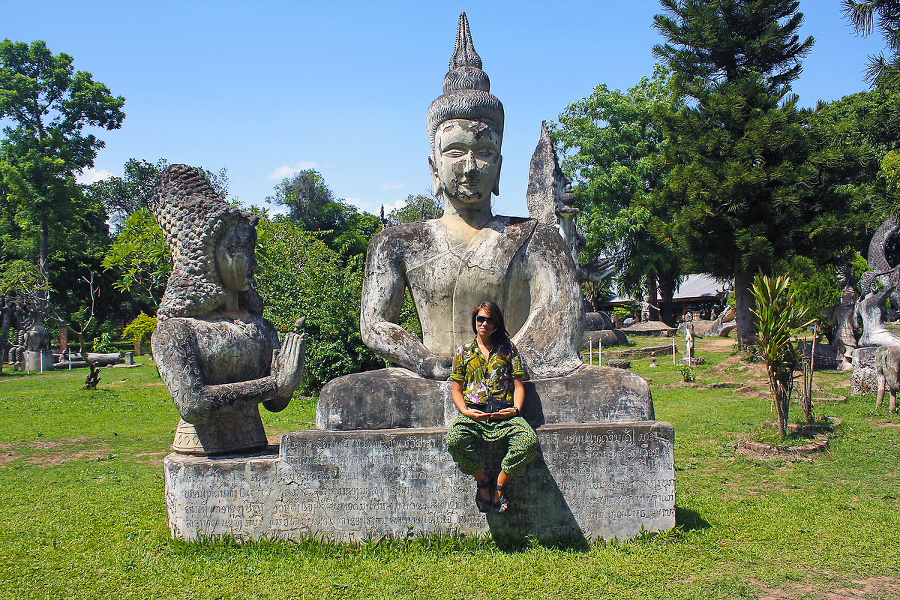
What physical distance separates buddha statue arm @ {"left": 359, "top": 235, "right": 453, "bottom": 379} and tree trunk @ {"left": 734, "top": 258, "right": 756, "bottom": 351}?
16.1 metres

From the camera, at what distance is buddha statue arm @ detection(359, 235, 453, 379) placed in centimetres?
476

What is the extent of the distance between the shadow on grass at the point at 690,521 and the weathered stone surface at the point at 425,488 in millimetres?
520

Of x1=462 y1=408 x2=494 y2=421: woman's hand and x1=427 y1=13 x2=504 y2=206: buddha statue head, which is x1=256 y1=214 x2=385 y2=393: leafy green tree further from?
x1=462 y1=408 x2=494 y2=421: woman's hand

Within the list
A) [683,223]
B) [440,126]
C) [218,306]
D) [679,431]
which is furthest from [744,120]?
[218,306]

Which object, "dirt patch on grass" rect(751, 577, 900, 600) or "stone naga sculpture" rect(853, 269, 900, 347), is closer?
"dirt patch on grass" rect(751, 577, 900, 600)

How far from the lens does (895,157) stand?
56.4 feet

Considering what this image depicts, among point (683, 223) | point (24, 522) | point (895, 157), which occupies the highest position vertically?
point (895, 157)

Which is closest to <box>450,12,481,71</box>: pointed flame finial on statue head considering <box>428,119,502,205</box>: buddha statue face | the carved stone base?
<box>428,119,502,205</box>: buddha statue face

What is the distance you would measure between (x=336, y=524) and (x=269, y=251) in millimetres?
13555

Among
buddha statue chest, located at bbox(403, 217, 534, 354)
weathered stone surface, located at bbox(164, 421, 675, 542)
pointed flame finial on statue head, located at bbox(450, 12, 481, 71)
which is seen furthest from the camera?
pointed flame finial on statue head, located at bbox(450, 12, 481, 71)

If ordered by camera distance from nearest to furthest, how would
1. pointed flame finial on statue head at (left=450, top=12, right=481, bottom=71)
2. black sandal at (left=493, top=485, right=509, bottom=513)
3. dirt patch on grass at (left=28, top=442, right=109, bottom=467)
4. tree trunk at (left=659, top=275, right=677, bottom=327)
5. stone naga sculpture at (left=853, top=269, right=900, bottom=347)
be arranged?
black sandal at (left=493, top=485, right=509, bottom=513)
pointed flame finial on statue head at (left=450, top=12, right=481, bottom=71)
dirt patch on grass at (left=28, top=442, right=109, bottom=467)
stone naga sculpture at (left=853, top=269, right=900, bottom=347)
tree trunk at (left=659, top=275, right=677, bottom=327)

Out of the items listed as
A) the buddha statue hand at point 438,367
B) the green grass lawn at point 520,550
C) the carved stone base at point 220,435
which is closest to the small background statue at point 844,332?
the green grass lawn at point 520,550

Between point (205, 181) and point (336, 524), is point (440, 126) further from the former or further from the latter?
point (336, 524)

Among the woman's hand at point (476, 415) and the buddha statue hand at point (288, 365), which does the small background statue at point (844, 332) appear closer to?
the woman's hand at point (476, 415)
